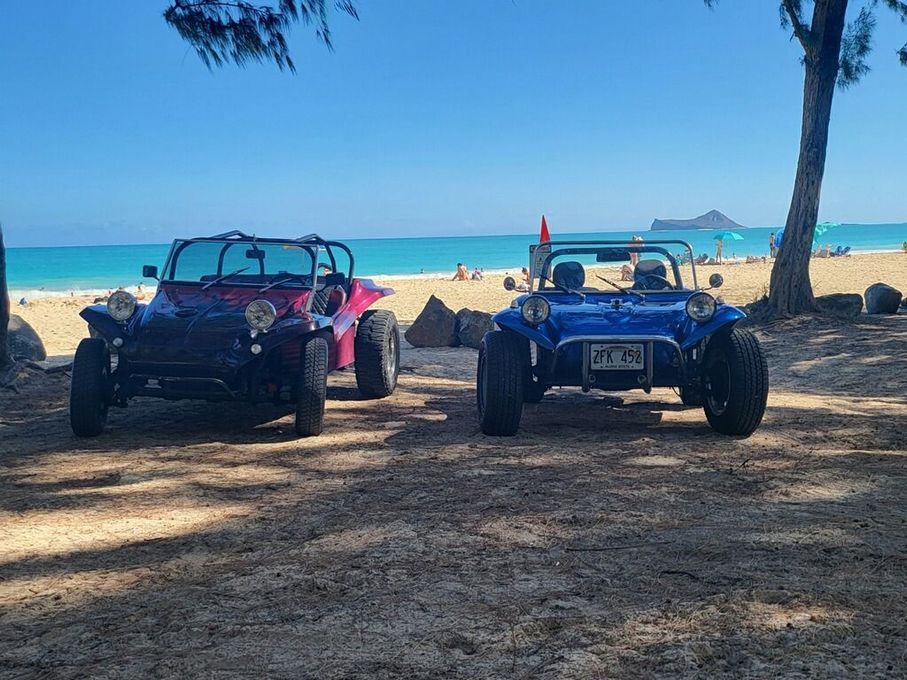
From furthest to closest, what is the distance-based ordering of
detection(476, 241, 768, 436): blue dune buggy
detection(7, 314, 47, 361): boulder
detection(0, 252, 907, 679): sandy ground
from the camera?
1. detection(7, 314, 47, 361): boulder
2. detection(476, 241, 768, 436): blue dune buggy
3. detection(0, 252, 907, 679): sandy ground

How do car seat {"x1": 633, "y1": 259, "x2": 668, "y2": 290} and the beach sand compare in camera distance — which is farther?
the beach sand

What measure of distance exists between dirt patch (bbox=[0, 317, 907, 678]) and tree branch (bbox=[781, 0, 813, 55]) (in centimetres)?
829

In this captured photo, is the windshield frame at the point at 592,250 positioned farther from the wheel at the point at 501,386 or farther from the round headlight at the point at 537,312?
the wheel at the point at 501,386

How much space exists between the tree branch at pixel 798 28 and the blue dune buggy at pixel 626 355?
8103mm

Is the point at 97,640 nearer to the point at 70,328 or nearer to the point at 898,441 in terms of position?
the point at 898,441

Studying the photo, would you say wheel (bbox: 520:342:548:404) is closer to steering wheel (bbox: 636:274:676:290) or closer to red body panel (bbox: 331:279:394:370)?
steering wheel (bbox: 636:274:676:290)

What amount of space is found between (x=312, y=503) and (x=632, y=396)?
4041mm

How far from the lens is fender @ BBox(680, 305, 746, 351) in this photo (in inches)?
201

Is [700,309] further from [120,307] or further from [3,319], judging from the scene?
[3,319]

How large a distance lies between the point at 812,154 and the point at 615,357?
28.6 feet

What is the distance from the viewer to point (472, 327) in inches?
440

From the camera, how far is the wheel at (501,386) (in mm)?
5070

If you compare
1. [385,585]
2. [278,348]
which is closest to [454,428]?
[278,348]

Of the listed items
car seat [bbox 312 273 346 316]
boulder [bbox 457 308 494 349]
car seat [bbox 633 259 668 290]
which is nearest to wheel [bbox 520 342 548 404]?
car seat [bbox 633 259 668 290]
